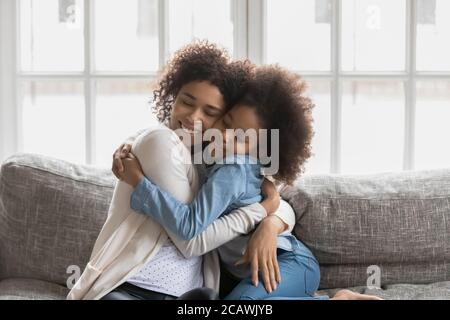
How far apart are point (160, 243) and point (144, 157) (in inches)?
8.9

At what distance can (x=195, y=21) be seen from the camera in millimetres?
2816

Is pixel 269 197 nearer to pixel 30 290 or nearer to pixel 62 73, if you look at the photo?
pixel 30 290

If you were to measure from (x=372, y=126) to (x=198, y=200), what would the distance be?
1.15 meters

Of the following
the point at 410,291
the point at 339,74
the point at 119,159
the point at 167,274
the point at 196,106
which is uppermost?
the point at 339,74

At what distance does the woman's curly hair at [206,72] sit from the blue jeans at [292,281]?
47cm

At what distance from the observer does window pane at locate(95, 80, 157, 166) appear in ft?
9.34

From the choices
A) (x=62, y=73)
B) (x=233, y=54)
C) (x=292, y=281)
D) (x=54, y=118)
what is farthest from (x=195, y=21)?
(x=292, y=281)

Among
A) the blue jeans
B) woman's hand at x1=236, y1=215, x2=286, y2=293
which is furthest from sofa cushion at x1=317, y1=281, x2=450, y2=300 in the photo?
woman's hand at x1=236, y1=215, x2=286, y2=293

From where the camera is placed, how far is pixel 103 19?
2.82 m

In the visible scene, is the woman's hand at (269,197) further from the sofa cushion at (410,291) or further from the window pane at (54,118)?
the window pane at (54,118)

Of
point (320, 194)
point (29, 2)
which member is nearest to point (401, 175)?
point (320, 194)

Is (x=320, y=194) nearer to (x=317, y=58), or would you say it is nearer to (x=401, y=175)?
(x=401, y=175)

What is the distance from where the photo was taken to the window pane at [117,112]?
2846 millimetres
